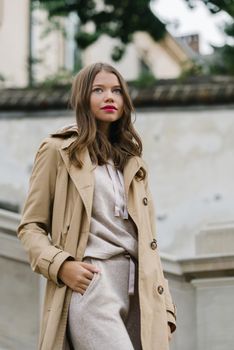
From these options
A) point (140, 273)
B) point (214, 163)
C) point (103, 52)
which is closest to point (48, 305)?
point (140, 273)

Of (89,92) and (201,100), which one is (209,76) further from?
(89,92)

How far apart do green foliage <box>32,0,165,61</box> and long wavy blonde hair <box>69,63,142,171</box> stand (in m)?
10.1

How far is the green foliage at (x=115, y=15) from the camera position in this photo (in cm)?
1409

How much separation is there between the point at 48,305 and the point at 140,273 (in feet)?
1.08

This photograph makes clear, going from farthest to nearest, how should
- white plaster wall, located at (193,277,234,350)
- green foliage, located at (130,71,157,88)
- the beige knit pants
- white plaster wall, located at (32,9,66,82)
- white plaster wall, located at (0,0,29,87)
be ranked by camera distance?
→ white plaster wall, located at (0,0,29,87)
white plaster wall, located at (32,9,66,82)
green foliage, located at (130,71,157,88)
white plaster wall, located at (193,277,234,350)
the beige knit pants

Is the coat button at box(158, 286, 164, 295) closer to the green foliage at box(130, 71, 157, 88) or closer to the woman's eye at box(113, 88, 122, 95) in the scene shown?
the woman's eye at box(113, 88, 122, 95)

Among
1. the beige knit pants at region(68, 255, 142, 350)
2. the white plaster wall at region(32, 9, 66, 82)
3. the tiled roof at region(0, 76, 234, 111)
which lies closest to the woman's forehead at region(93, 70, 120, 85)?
the beige knit pants at region(68, 255, 142, 350)

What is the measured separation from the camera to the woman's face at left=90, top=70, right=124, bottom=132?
387cm

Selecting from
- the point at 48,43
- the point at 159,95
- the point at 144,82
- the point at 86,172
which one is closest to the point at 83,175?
the point at 86,172

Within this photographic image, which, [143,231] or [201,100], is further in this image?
[201,100]

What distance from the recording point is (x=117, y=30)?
14695 millimetres

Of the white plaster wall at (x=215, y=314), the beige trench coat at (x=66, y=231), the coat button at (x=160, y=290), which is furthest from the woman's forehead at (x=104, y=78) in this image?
the white plaster wall at (x=215, y=314)

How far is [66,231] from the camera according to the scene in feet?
12.2

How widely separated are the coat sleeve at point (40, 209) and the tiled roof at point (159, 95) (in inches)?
364
